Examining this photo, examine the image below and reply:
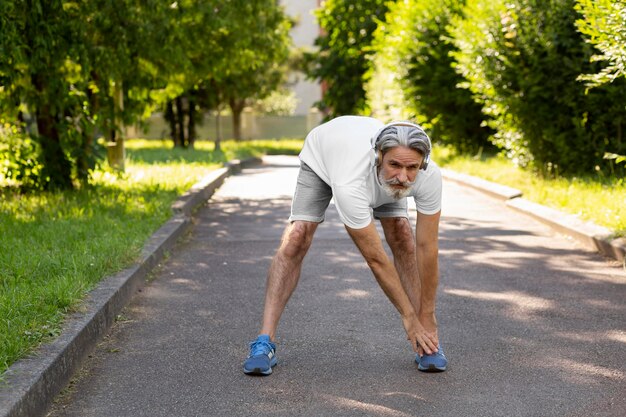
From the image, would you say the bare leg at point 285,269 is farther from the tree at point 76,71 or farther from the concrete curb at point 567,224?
the tree at point 76,71

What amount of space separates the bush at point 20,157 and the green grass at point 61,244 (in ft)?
1.20

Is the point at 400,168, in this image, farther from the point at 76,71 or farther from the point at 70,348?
the point at 76,71

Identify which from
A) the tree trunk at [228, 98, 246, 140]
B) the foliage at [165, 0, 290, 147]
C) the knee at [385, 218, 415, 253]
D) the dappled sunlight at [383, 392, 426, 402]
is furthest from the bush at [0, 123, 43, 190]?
the tree trunk at [228, 98, 246, 140]

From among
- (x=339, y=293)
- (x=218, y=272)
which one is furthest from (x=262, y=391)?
(x=218, y=272)

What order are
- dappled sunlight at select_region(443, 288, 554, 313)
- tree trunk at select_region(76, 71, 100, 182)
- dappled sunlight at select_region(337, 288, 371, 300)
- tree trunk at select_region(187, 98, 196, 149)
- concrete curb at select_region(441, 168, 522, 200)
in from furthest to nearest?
tree trunk at select_region(187, 98, 196, 149) < concrete curb at select_region(441, 168, 522, 200) < tree trunk at select_region(76, 71, 100, 182) < dappled sunlight at select_region(337, 288, 371, 300) < dappled sunlight at select_region(443, 288, 554, 313)

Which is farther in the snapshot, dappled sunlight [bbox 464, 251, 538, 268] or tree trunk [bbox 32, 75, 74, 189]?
tree trunk [bbox 32, 75, 74, 189]

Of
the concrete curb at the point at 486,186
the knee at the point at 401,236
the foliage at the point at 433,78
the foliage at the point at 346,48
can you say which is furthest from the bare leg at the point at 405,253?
the foliage at the point at 346,48

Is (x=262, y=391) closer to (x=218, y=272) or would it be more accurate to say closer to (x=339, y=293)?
(x=339, y=293)

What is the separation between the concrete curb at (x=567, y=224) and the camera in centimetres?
873

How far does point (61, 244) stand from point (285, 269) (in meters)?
3.41

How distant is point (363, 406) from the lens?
4441mm

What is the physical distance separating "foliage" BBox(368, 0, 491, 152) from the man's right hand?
17664 mm

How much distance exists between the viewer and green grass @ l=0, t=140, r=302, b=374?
5227mm

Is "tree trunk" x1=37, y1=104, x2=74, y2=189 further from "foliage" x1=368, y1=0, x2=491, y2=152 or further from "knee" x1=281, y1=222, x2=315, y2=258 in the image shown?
"foliage" x1=368, y1=0, x2=491, y2=152
